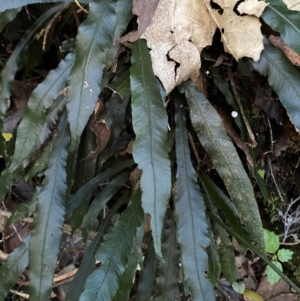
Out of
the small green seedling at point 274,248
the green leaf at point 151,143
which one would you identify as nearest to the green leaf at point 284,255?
the small green seedling at point 274,248

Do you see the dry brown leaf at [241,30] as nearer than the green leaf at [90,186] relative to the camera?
Yes

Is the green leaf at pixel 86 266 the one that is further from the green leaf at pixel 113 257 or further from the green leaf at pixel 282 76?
the green leaf at pixel 282 76

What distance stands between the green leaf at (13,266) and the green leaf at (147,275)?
9.5 inches

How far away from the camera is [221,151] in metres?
0.72

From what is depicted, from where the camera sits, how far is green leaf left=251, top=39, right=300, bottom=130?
2.22ft

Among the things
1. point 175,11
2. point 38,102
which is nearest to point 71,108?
point 38,102

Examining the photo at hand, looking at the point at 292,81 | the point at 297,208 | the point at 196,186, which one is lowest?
the point at 297,208

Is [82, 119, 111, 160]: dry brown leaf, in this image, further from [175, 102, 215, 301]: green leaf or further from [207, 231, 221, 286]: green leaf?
[207, 231, 221, 286]: green leaf

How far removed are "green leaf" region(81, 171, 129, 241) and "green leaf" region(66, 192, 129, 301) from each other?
1.5 inches

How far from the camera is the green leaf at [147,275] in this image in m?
0.83

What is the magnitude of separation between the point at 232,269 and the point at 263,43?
487 millimetres

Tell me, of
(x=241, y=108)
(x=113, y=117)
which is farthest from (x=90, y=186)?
(x=241, y=108)

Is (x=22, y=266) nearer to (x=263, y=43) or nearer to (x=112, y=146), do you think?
(x=112, y=146)

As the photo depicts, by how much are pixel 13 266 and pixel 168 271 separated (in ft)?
1.02
